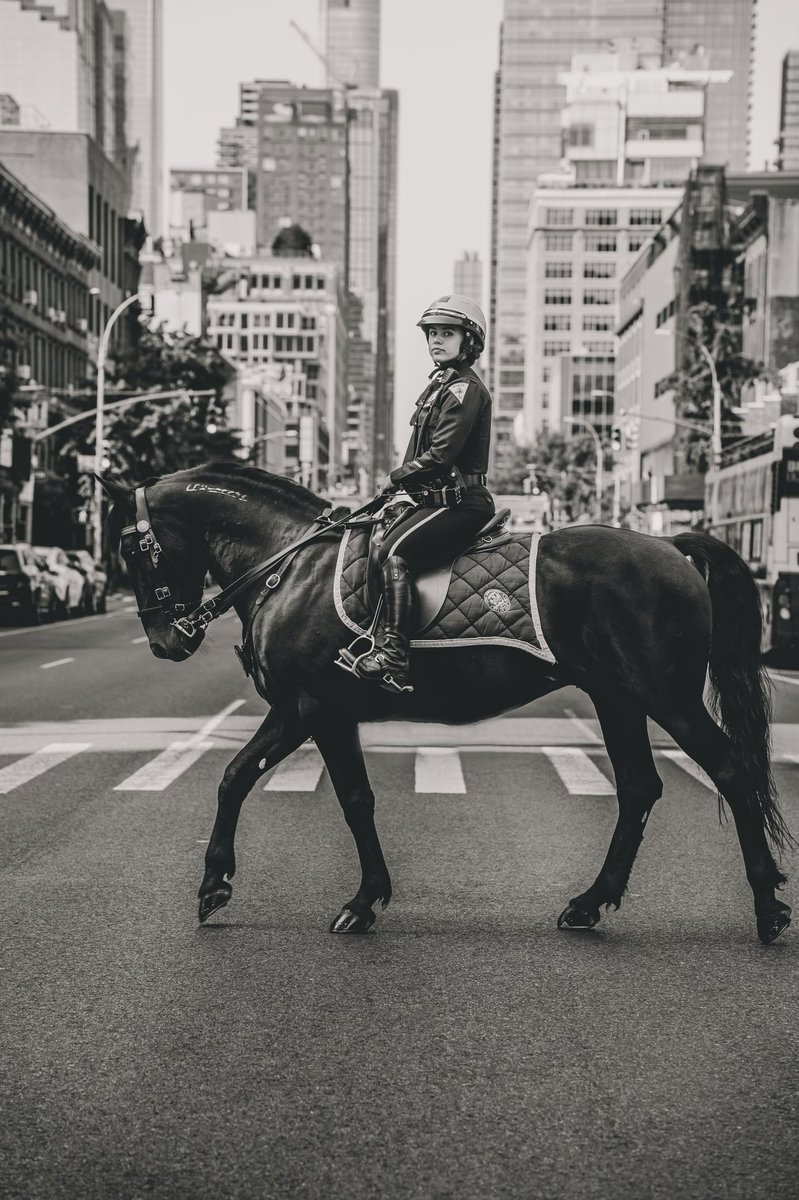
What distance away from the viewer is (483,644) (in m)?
7.30

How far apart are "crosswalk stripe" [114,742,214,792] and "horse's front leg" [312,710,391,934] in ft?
→ 15.6

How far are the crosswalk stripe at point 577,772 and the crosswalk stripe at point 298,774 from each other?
196 cm

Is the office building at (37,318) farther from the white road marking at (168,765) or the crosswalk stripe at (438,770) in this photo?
the crosswalk stripe at (438,770)

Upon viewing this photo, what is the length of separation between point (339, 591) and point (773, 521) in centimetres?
2454

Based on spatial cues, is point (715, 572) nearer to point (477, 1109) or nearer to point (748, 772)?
point (748, 772)

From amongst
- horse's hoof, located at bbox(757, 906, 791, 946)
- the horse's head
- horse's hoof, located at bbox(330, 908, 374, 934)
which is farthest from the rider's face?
horse's hoof, located at bbox(757, 906, 791, 946)

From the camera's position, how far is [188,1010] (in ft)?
19.2

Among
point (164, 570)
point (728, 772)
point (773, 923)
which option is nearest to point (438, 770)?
point (164, 570)

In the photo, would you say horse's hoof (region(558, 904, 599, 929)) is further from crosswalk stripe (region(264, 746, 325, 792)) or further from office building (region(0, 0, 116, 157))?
office building (region(0, 0, 116, 157))

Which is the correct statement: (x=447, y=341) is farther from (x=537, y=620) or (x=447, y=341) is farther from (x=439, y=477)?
(x=537, y=620)

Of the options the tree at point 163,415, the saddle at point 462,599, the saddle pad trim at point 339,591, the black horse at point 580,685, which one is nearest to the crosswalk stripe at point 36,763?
the black horse at point 580,685

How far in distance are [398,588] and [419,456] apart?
0.72 metres

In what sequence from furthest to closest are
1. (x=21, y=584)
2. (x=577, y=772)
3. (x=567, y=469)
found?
(x=567, y=469)
(x=21, y=584)
(x=577, y=772)

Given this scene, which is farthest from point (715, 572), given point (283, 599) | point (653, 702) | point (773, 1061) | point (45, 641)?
point (45, 641)
